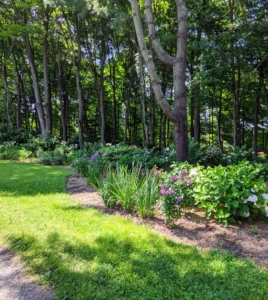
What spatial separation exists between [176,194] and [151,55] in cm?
293

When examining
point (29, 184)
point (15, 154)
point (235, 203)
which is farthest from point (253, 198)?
point (15, 154)

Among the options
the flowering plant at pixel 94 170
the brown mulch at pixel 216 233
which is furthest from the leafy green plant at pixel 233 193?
the flowering plant at pixel 94 170

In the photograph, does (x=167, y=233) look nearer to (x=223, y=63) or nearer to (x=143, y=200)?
(x=143, y=200)

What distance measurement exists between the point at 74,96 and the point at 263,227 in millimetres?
17652

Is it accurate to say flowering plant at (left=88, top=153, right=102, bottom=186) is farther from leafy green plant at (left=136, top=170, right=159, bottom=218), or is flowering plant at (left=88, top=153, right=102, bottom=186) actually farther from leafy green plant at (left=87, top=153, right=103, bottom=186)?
leafy green plant at (left=136, top=170, right=159, bottom=218)

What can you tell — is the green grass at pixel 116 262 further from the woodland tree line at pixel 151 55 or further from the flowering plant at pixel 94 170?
the woodland tree line at pixel 151 55

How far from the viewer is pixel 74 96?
706 inches

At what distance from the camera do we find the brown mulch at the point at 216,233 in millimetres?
2199

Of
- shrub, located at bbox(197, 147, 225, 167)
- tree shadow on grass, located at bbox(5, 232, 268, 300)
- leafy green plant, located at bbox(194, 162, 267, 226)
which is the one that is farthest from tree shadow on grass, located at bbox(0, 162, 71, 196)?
shrub, located at bbox(197, 147, 225, 167)

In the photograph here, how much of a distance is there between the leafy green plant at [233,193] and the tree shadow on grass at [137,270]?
0.68 meters

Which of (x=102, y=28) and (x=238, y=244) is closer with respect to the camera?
(x=238, y=244)

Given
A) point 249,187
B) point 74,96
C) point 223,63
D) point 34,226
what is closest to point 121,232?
point 34,226

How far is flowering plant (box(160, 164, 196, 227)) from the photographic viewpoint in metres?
2.66

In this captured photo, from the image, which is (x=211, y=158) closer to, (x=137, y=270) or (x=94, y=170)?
(x=94, y=170)
